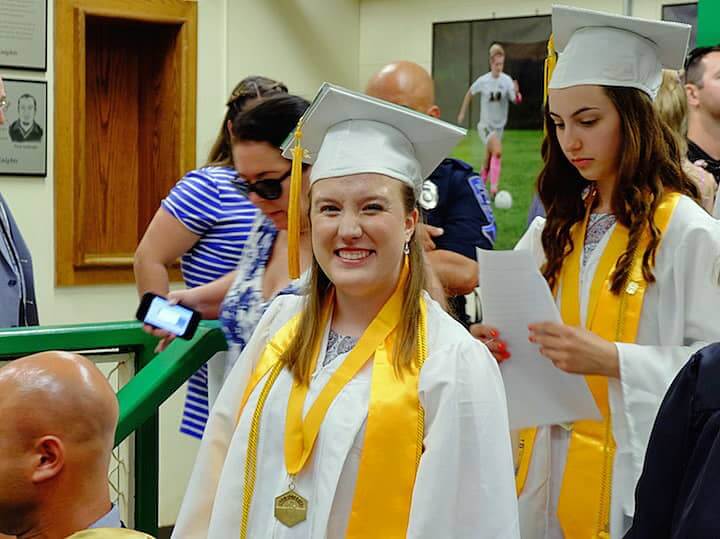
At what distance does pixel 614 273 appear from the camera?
8.37ft

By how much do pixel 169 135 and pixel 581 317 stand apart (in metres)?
4.01

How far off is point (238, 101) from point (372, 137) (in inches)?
55.9

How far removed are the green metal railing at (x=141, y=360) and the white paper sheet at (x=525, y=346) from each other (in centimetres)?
86

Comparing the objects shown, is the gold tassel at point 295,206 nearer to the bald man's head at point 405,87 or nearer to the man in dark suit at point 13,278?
the bald man's head at point 405,87

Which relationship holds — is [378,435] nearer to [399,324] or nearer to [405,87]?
[399,324]

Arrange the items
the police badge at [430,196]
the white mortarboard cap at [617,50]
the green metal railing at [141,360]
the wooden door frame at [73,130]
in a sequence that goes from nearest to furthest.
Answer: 1. the white mortarboard cap at [617,50]
2. the green metal railing at [141,360]
3. the police badge at [430,196]
4. the wooden door frame at [73,130]

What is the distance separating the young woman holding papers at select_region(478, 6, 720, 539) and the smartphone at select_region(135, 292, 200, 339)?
90 centimetres

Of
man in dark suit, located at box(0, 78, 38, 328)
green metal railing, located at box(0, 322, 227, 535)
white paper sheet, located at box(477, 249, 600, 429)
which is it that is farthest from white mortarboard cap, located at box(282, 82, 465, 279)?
man in dark suit, located at box(0, 78, 38, 328)

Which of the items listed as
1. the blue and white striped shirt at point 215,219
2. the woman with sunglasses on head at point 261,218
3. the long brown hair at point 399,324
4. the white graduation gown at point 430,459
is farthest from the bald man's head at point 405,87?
the white graduation gown at point 430,459

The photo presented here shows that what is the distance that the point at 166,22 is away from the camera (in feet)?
20.1

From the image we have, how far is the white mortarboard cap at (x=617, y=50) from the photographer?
2633mm

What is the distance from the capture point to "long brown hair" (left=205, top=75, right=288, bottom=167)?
3727 millimetres

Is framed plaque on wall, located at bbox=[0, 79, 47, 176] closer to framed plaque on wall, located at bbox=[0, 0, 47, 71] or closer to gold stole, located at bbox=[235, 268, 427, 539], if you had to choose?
framed plaque on wall, located at bbox=[0, 0, 47, 71]

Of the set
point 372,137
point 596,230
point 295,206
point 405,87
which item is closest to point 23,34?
point 405,87
